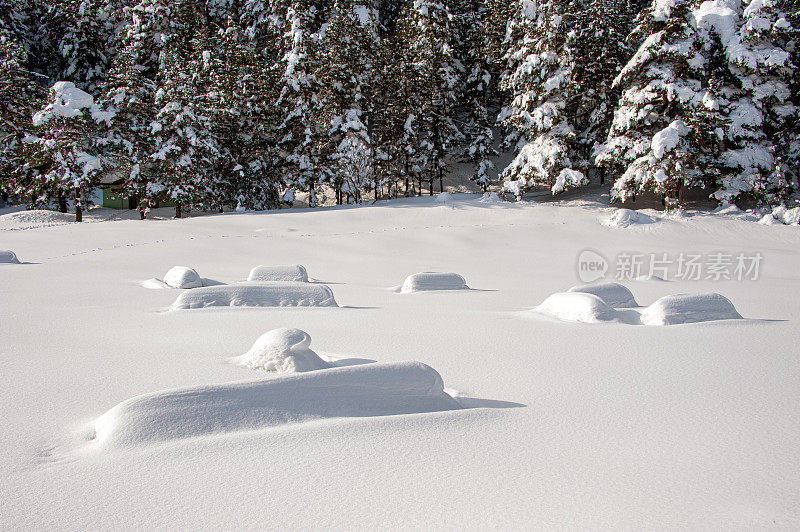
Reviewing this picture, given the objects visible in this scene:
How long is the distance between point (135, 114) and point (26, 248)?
50.5 feet

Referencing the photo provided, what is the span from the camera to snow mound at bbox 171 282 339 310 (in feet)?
20.9

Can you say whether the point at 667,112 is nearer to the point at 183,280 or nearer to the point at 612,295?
the point at 612,295

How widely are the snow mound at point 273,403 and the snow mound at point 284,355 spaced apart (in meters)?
0.76

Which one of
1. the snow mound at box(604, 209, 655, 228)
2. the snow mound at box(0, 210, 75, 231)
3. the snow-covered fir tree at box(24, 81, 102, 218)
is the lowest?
the snow mound at box(0, 210, 75, 231)

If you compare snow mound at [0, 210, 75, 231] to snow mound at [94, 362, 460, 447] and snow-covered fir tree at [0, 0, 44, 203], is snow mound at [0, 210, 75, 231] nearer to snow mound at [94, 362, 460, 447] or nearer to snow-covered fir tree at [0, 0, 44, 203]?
snow-covered fir tree at [0, 0, 44, 203]

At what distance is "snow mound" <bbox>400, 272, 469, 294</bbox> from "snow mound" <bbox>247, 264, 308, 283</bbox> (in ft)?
5.15

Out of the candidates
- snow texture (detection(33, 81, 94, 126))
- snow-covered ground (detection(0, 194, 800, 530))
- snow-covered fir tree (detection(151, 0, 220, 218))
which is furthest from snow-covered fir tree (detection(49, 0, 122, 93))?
snow-covered ground (detection(0, 194, 800, 530))

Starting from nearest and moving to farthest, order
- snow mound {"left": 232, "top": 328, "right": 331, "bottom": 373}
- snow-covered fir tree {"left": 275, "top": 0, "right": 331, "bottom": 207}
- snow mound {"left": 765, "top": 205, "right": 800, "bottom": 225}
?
snow mound {"left": 232, "top": 328, "right": 331, "bottom": 373}, snow mound {"left": 765, "top": 205, "right": 800, "bottom": 225}, snow-covered fir tree {"left": 275, "top": 0, "right": 331, "bottom": 207}

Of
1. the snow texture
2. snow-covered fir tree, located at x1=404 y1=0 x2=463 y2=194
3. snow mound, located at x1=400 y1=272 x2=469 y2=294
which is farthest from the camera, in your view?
snow-covered fir tree, located at x1=404 y1=0 x2=463 y2=194

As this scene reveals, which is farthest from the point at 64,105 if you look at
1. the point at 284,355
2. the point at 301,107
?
the point at 284,355

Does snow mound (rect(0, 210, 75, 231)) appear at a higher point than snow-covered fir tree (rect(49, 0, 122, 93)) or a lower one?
lower

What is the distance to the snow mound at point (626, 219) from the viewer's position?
19.6 metres

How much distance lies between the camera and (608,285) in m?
6.87

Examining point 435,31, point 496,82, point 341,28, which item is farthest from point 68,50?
point 496,82
